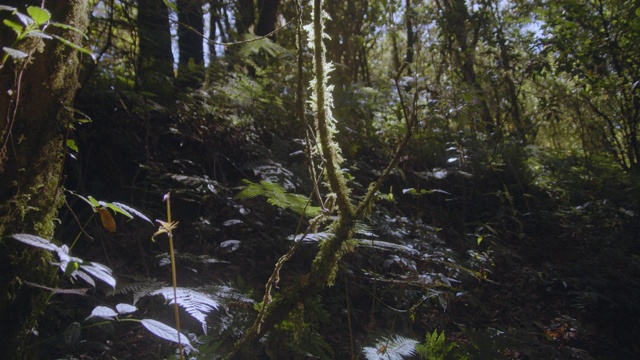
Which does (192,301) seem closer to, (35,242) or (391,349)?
(35,242)

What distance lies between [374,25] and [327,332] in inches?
291

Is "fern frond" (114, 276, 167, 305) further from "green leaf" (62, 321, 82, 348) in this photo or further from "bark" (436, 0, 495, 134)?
"bark" (436, 0, 495, 134)

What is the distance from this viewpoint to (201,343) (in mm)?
2385

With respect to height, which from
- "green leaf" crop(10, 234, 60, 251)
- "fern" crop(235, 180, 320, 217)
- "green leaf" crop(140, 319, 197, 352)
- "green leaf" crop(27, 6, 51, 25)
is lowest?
"green leaf" crop(140, 319, 197, 352)

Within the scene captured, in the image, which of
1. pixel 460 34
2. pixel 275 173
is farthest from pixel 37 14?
pixel 460 34

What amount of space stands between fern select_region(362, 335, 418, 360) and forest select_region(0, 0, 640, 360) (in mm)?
18


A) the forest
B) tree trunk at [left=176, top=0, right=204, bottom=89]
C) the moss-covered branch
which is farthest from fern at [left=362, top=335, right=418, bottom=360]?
tree trunk at [left=176, top=0, right=204, bottom=89]

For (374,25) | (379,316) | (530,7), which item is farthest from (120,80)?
(530,7)

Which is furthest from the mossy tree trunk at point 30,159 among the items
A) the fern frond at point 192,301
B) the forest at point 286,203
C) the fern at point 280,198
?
the fern at point 280,198

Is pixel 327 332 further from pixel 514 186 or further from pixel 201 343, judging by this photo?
pixel 514 186

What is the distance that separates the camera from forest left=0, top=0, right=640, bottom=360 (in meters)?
1.89

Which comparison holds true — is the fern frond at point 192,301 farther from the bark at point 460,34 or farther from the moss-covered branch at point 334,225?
the bark at point 460,34

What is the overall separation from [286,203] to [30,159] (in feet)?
5.58

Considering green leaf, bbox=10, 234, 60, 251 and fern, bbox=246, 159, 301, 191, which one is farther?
fern, bbox=246, 159, 301, 191
